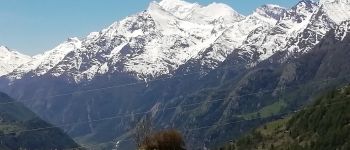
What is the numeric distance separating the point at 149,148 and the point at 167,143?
2.03 m

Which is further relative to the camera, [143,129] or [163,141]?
[143,129]

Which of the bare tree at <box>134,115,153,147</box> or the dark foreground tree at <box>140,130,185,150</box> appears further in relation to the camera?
the bare tree at <box>134,115,153,147</box>

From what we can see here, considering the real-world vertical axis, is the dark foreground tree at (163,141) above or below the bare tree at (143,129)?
below

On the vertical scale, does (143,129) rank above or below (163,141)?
above

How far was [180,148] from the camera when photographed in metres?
73.9

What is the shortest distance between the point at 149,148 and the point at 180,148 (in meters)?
3.42

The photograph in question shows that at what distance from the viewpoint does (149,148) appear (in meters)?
73.2

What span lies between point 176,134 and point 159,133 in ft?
6.32

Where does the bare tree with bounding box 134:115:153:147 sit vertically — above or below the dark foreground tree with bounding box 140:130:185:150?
above

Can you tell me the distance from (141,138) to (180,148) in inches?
211

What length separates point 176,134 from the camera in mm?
73375

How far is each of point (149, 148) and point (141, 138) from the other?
13.0 ft

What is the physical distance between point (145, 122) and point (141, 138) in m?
1.89

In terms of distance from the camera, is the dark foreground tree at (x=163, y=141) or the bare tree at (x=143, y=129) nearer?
the dark foreground tree at (x=163, y=141)
